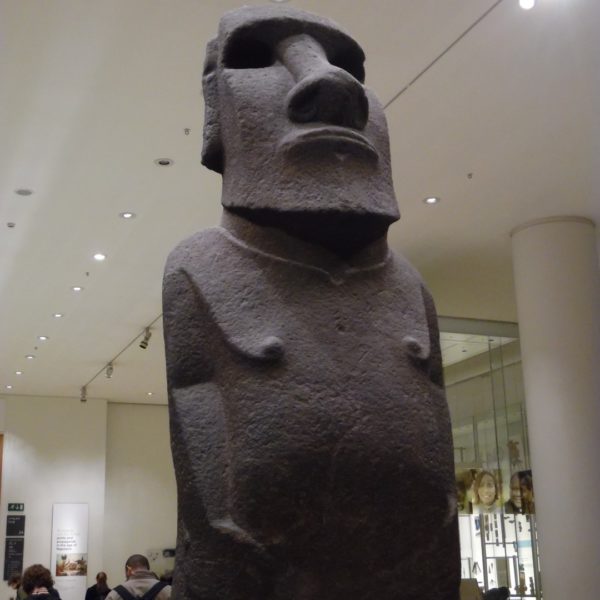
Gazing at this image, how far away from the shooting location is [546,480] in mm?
7820

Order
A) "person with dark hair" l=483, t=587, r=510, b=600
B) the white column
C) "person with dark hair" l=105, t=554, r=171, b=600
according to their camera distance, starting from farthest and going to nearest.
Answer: "person with dark hair" l=483, t=587, r=510, b=600
the white column
"person with dark hair" l=105, t=554, r=171, b=600

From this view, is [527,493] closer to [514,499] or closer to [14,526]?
[514,499]

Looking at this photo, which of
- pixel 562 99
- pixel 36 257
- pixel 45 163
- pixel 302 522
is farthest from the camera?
pixel 36 257

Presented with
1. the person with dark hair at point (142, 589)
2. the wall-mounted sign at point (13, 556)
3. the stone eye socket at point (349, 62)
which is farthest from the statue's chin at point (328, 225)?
the wall-mounted sign at point (13, 556)

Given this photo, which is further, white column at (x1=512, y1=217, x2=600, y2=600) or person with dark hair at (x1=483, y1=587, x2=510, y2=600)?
person with dark hair at (x1=483, y1=587, x2=510, y2=600)

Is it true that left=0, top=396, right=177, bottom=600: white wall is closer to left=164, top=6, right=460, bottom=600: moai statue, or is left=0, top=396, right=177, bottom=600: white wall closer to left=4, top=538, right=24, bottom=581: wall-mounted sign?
left=4, top=538, right=24, bottom=581: wall-mounted sign

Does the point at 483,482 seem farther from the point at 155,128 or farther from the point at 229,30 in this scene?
the point at 229,30

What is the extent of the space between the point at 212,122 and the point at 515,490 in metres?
8.03

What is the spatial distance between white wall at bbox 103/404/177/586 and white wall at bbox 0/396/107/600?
0.47m

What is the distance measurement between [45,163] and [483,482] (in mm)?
5853

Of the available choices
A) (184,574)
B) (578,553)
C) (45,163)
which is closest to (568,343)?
(578,553)

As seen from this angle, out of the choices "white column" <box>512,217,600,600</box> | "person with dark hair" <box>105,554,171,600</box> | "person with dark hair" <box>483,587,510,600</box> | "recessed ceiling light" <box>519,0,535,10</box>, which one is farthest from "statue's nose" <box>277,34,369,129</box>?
"person with dark hair" <box>483,587,510,600</box>

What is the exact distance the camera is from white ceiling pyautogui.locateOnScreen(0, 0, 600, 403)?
5742 mm

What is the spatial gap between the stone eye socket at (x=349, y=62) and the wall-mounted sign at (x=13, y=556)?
1516 cm
